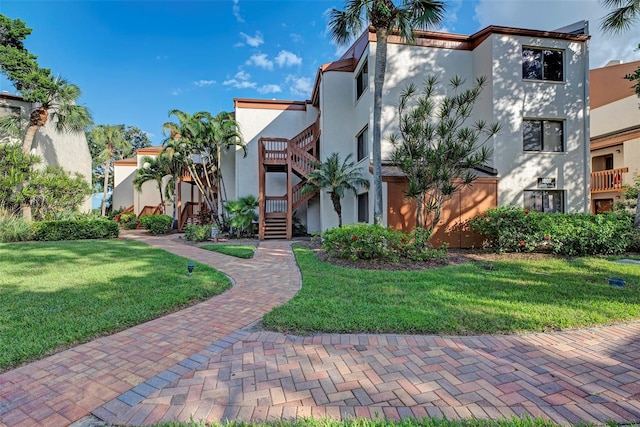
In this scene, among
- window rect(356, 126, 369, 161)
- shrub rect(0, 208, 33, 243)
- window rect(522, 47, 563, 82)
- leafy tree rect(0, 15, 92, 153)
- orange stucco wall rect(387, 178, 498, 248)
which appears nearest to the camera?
orange stucco wall rect(387, 178, 498, 248)

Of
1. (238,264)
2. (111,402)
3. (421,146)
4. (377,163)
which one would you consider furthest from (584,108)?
(111,402)

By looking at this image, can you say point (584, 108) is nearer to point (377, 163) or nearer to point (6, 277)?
point (377, 163)

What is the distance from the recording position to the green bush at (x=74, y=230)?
13.3 metres

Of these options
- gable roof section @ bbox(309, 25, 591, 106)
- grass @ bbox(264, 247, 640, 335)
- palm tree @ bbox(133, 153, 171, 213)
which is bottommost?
grass @ bbox(264, 247, 640, 335)

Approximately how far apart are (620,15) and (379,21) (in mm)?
8262

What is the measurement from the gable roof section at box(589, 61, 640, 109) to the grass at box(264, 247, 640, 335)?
54.1 ft

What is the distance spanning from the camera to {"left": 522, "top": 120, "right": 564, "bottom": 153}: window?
11.9 meters

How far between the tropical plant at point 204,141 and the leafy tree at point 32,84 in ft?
15.4

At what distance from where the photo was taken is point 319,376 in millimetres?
2660

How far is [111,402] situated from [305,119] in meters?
16.8

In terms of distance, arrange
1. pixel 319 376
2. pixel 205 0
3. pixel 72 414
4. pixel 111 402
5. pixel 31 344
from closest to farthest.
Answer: pixel 72 414 → pixel 111 402 → pixel 319 376 → pixel 31 344 → pixel 205 0

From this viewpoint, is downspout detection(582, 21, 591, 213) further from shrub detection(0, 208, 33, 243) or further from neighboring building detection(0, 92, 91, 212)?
neighboring building detection(0, 92, 91, 212)

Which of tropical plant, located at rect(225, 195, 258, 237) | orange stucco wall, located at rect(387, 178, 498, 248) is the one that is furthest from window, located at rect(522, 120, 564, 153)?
tropical plant, located at rect(225, 195, 258, 237)

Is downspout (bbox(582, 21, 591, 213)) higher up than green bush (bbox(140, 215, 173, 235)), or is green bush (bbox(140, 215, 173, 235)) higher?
downspout (bbox(582, 21, 591, 213))
